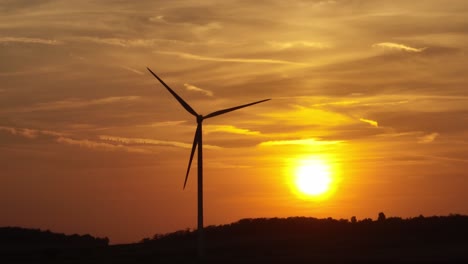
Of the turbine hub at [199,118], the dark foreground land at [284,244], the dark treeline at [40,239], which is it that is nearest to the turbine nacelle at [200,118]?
the turbine hub at [199,118]

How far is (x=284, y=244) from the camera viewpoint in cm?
10675

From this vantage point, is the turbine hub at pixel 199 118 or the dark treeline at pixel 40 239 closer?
the turbine hub at pixel 199 118

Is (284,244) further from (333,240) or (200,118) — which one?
(200,118)

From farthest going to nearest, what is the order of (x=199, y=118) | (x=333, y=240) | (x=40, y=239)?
(x=40, y=239) → (x=333, y=240) → (x=199, y=118)

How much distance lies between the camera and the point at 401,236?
109312 mm

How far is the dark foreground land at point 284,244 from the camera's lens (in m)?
Answer: 87.8

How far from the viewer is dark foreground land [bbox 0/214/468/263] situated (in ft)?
288

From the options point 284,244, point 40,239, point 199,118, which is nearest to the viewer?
point 199,118

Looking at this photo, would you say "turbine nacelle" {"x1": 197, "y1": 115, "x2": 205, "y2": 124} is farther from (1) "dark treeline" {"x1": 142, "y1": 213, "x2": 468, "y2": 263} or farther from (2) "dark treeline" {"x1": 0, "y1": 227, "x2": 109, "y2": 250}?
(2) "dark treeline" {"x1": 0, "y1": 227, "x2": 109, "y2": 250}

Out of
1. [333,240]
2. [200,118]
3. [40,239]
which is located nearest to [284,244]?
[333,240]

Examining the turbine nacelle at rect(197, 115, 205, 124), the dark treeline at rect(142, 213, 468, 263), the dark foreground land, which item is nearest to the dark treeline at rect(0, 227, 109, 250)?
the dark foreground land

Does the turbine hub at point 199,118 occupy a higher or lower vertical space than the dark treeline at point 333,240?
higher

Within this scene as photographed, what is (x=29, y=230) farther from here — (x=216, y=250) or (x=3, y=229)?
(x=216, y=250)

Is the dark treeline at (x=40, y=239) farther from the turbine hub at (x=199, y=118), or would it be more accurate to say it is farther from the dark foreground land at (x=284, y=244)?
the turbine hub at (x=199, y=118)
